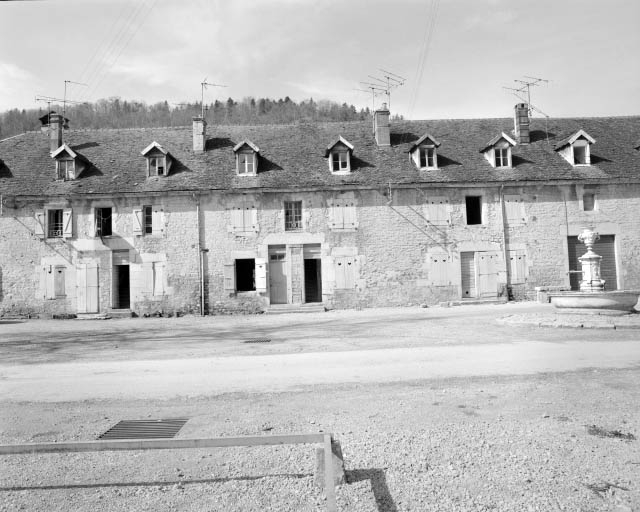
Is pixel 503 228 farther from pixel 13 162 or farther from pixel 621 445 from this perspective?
pixel 13 162

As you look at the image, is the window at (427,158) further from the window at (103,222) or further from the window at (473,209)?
the window at (103,222)

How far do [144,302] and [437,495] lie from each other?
18911 mm

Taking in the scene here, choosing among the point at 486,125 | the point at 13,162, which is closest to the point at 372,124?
the point at 486,125

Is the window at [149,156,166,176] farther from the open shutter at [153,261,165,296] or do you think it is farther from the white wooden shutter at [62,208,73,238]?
the open shutter at [153,261,165,296]

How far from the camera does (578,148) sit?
880 inches

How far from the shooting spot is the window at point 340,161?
21375 mm

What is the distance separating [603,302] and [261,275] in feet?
42.2

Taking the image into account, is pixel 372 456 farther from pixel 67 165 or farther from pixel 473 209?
pixel 67 165

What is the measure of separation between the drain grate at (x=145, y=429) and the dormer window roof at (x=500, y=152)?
20363mm

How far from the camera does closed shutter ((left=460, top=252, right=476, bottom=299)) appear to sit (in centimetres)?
2092

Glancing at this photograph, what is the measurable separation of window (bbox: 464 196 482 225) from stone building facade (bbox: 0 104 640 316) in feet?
0.18

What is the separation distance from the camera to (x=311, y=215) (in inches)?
812

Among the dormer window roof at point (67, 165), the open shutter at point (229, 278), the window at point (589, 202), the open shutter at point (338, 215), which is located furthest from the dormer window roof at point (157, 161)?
the window at point (589, 202)

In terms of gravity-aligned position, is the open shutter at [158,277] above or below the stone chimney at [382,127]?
below
